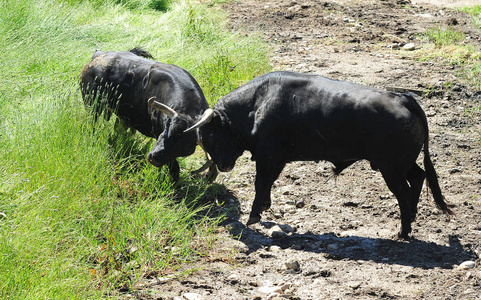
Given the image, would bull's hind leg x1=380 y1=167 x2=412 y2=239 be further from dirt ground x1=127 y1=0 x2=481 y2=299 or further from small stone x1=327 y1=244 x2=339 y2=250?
small stone x1=327 y1=244 x2=339 y2=250

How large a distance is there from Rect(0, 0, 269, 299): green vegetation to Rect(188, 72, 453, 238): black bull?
63 cm

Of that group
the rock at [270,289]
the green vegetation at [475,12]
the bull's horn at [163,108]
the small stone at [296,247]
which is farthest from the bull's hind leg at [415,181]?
the green vegetation at [475,12]

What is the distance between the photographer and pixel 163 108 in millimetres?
5836

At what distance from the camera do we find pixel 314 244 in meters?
5.38

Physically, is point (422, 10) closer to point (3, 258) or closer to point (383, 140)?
point (383, 140)

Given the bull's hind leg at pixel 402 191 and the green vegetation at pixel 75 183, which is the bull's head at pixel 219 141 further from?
the bull's hind leg at pixel 402 191

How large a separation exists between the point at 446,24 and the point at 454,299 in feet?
29.0

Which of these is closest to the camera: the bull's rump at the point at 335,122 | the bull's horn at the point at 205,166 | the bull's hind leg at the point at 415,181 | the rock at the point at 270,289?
the rock at the point at 270,289

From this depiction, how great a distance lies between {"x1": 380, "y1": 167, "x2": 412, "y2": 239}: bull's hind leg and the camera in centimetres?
518

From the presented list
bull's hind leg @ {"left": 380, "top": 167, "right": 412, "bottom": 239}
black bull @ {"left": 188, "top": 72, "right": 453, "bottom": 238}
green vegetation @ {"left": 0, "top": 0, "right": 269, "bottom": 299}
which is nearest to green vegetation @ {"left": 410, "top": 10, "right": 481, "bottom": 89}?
green vegetation @ {"left": 0, "top": 0, "right": 269, "bottom": 299}

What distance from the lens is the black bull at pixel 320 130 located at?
16.8 feet

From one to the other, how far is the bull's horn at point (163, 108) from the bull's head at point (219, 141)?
0.89 feet

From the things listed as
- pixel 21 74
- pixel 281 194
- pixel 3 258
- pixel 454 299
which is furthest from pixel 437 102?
pixel 3 258

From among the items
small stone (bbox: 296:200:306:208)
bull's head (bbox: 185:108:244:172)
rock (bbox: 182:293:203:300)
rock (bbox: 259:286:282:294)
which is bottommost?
small stone (bbox: 296:200:306:208)
